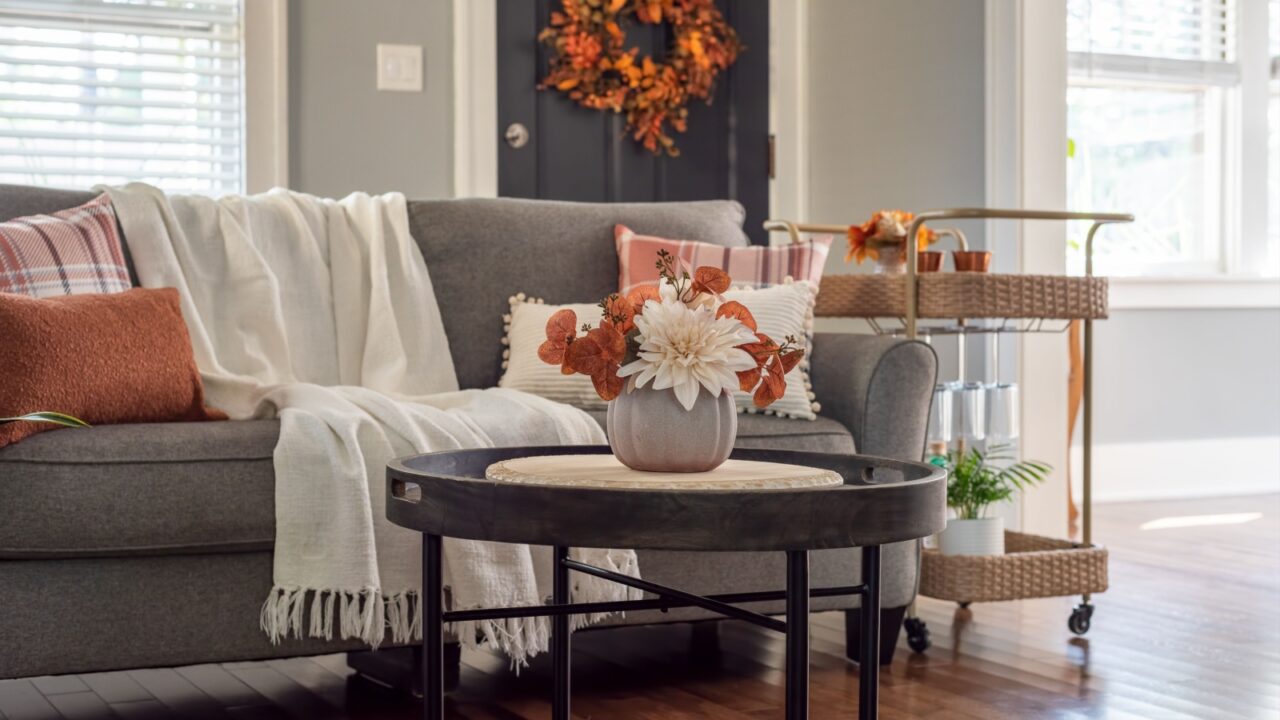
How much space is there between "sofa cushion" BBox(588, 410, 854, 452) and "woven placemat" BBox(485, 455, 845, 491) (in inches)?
30.5

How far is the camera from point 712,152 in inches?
180

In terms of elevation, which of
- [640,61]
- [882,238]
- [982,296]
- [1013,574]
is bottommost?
[1013,574]

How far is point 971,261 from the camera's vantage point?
9.78ft

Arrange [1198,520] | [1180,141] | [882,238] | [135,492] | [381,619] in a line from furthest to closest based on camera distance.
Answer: [1180,141]
[1198,520]
[882,238]
[381,619]
[135,492]

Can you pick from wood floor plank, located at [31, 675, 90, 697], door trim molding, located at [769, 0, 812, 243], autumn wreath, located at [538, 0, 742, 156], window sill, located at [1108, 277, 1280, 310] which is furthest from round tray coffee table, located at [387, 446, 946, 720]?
window sill, located at [1108, 277, 1280, 310]

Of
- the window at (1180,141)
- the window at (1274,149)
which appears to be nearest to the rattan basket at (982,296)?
the window at (1180,141)

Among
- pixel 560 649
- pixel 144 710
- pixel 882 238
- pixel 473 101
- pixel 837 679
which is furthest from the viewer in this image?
pixel 473 101

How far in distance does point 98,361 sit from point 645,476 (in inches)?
42.2

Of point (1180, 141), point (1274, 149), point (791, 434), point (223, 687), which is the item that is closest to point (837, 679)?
point (791, 434)

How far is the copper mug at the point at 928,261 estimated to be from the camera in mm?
3033

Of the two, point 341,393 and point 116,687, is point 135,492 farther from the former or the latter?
point 116,687

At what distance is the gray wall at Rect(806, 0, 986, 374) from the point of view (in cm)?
407

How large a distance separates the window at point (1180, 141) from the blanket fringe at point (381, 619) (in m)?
3.54

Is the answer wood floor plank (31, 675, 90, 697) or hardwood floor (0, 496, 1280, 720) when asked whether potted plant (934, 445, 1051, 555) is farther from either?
wood floor plank (31, 675, 90, 697)
